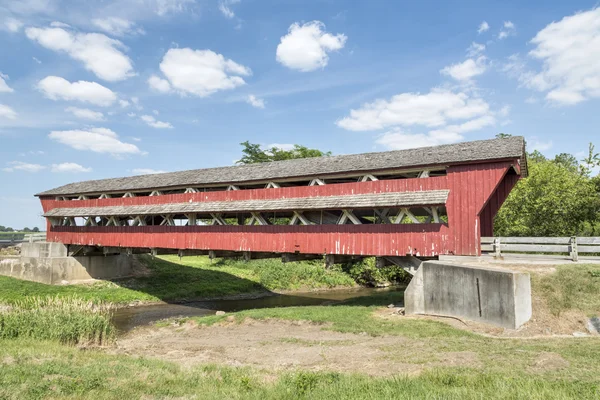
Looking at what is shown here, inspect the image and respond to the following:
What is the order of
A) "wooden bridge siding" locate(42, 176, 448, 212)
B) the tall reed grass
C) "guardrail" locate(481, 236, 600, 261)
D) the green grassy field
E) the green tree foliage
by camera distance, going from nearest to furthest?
the green grassy field
"guardrail" locate(481, 236, 600, 261)
the tall reed grass
"wooden bridge siding" locate(42, 176, 448, 212)
the green tree foliage

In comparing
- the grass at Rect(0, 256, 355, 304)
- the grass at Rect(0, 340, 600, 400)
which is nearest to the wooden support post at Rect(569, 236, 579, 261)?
the grass at Rect(0, 340, 600, 400)

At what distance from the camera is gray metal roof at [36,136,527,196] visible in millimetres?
16453

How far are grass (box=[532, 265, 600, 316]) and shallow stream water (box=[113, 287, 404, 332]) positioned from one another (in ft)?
42.7

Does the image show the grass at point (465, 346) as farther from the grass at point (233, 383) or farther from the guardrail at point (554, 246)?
the guardrail at point (554, 246)

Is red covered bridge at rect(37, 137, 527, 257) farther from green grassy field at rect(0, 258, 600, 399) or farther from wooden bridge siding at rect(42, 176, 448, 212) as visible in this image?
green grassy field at rect(0, 258, 600, 399)

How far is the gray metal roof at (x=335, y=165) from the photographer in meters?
16.5

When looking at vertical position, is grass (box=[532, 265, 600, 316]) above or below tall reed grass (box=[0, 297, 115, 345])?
above

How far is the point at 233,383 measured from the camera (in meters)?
9.20

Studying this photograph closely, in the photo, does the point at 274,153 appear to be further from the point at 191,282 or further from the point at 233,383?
the point at 233,383

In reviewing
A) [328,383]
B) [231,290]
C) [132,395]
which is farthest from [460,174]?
[231,290]

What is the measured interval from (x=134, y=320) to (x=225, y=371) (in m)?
13.2

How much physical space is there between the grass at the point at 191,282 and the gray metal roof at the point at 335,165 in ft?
22.1

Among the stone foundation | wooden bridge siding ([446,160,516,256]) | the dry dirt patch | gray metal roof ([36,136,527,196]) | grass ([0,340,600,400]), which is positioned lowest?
the dry dirt patch

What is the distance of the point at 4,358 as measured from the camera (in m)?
11.0
